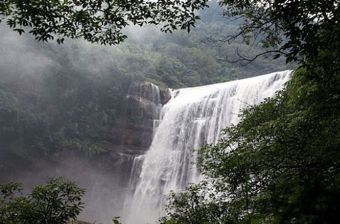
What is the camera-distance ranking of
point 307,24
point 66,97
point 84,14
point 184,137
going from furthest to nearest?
point 66,97 < point 184,137 < point 84,14 < point 307,24

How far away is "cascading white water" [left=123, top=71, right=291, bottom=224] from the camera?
31344 mm

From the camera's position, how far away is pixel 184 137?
1326 inches

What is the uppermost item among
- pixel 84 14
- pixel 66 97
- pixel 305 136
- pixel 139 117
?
pixel 84 14

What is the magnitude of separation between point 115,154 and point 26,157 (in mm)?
7452

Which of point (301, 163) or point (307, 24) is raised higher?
point (307, 24)

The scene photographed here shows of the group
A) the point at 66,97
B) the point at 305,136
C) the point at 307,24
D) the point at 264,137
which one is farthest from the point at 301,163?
the point at 66,97

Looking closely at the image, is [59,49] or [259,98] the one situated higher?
[59,49]

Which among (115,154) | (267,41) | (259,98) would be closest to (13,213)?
(267,41)

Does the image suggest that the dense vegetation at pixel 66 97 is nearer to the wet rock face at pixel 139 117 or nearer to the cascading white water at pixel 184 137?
the wet rock face at pixel 139 117

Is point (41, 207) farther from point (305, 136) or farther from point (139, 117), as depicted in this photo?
point (139, 117)

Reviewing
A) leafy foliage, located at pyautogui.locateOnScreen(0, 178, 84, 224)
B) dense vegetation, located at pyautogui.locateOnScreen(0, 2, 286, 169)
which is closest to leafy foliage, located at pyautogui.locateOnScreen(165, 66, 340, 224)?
leafy foliage, located at pyautogui.locateOnScreen(0, 178, 84, 224)

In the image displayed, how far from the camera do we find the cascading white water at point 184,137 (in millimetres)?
31344

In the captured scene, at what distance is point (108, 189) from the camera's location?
114 feet

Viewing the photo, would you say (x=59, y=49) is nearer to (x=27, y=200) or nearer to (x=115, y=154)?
(x=115, y=154)
